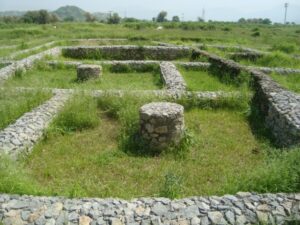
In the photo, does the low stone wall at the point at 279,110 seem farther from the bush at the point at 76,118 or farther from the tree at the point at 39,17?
the tree at the point at 39,17

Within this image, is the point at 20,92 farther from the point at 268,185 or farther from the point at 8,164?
the point at 268,185

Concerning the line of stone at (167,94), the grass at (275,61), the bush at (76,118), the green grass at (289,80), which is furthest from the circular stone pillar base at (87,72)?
the grass at (275,61)

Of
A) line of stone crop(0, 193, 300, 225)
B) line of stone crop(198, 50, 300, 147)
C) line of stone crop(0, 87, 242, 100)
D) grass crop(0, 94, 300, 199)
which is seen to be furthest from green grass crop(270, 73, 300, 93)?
line of stone crop(0, 193, 300, 225)

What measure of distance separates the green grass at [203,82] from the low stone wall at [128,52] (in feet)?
14.3

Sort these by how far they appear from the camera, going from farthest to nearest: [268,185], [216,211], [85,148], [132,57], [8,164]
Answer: [132,57] → [85,148] → [8,164] → [268,185] → [216,211]

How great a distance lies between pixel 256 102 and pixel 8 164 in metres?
6.55

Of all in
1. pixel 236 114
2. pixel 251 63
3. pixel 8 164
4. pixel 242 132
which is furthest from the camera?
pixel 251 63

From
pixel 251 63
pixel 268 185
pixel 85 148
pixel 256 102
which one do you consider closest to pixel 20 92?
pixel 85 148

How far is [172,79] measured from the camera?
36.3ft

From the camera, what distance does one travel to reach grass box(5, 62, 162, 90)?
11.3m

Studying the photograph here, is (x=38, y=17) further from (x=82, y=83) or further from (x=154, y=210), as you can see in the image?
(x=154, y=210)

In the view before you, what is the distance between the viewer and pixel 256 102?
361 inches

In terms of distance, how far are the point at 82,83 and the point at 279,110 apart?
22.9ft

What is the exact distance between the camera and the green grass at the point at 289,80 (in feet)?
37.2
